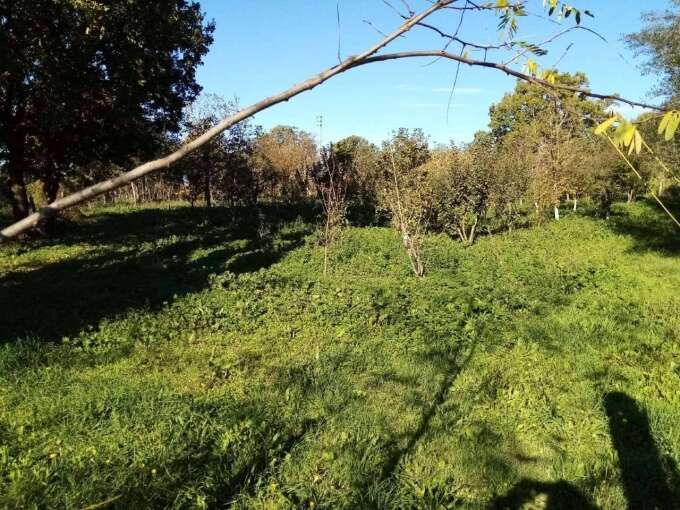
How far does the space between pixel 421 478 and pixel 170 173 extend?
72.5 ft

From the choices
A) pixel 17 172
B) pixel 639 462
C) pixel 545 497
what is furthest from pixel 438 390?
pixel 17 172

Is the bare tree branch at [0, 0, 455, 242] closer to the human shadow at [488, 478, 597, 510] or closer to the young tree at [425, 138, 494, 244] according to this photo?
the human shadow at [488, 478, 597, 510]

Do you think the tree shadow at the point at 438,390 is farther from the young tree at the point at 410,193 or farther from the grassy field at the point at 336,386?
the young tree at the point at 410,193

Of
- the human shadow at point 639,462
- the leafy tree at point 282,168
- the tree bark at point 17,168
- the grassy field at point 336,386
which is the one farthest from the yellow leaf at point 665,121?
the leafy tree at point 282,168

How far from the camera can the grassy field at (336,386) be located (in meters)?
3.87

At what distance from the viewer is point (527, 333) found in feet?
23.3

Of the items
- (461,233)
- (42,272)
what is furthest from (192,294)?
(461,233)

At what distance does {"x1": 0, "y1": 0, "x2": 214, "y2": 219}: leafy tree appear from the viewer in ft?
33.0

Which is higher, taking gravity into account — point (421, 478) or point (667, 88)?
point (667, 88)

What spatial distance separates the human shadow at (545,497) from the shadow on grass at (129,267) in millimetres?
5710

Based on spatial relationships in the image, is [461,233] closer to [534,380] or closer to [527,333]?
[527,333]

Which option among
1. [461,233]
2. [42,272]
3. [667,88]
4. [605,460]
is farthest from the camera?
[461,233]

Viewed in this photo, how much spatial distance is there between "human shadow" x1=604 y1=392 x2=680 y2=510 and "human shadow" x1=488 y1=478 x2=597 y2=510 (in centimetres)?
38

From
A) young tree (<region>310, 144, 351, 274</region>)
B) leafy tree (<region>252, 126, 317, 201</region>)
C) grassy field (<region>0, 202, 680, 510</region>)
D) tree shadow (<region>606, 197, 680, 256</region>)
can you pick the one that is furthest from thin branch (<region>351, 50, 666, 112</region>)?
leafy tree (<region>252, 126, 317, 201</region>)
